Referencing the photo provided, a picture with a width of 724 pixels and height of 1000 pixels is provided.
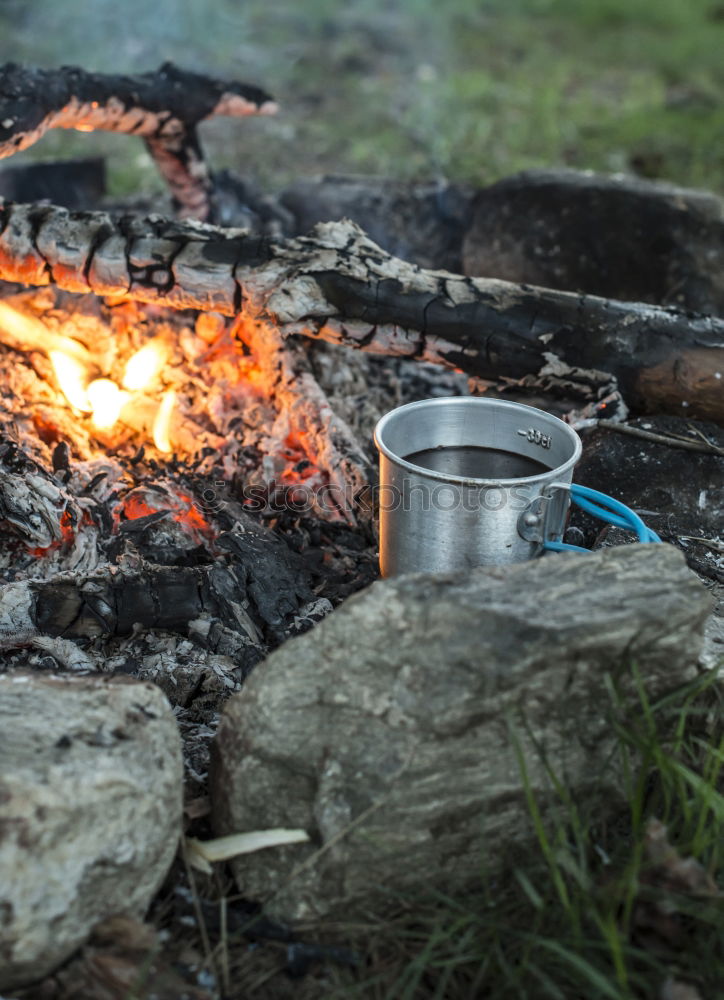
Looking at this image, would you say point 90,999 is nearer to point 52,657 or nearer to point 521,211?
point 52,657

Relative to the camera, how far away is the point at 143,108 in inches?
162

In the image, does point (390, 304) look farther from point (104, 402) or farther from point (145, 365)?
point (104, 402)

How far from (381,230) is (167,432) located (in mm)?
2050

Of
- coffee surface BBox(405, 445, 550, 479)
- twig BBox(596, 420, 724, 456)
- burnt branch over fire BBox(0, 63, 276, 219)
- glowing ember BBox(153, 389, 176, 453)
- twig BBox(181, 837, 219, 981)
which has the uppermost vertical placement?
burnt branch over fire BBox(0, 63, 276, 219)

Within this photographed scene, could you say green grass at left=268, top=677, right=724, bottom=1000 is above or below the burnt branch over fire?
below

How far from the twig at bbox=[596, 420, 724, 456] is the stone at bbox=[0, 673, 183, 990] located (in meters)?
1.90

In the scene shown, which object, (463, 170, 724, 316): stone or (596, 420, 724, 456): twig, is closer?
(596, 420, 724, 456): twig

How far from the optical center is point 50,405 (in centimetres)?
345

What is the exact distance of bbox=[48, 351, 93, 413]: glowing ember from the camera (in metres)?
3.53

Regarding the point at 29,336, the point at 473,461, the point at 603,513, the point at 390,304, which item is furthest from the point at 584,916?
the point at 29,336

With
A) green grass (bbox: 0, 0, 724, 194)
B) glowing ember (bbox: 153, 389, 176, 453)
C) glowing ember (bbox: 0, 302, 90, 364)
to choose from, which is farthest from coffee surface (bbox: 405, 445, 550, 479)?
green grass (bbox: 0, 0, 724, 194)

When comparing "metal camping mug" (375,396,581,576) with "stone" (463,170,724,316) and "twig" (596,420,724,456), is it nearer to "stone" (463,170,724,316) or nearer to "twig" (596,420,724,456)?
"twig" (596,420,724,456)

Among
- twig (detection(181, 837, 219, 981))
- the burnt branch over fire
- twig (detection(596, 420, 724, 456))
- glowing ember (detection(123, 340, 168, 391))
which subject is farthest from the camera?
glowing ember (detection(123, 340, 168, 391))

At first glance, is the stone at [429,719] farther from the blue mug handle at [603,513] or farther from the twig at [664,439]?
the twig at [664,439]
